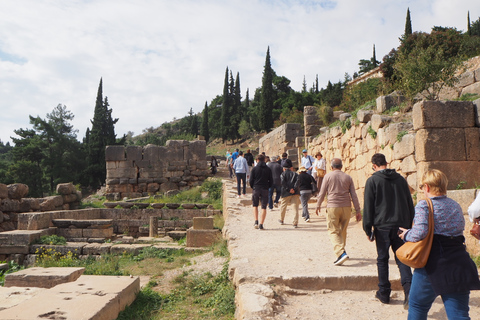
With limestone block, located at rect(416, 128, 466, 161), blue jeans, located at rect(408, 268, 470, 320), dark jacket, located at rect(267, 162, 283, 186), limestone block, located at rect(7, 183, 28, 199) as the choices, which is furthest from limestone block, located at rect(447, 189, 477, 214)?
limestone block, located at rect(7, 183, 28, 199)

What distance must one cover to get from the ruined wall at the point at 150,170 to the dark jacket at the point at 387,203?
14139mm

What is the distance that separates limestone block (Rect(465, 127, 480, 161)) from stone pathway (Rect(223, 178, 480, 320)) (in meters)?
2.44

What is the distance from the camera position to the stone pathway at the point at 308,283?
3973mm

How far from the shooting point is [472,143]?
22.5 feet

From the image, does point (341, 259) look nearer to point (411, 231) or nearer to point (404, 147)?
point (411, 231)

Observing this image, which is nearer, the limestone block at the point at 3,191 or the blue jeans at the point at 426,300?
the blue jeans at the point at 426,300

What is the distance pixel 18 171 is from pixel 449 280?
35269 millimetres

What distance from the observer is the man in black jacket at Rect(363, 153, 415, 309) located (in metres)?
4.29

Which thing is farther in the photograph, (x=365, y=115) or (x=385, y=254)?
(x=365, y=115)

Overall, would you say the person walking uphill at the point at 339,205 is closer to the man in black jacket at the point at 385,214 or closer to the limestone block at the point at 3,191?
the man in black jacket at the point at 385,214

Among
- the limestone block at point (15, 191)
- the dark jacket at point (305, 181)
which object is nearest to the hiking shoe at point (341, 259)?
the dark jacket at point (305, 181)

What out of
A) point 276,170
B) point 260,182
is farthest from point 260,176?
point 276,170

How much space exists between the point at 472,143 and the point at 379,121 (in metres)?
2.12

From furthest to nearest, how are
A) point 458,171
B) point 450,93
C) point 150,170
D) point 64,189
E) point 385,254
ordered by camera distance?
point 150,170 → point 64,189 → point 450,93 → point 458,171 → point 385,254
